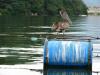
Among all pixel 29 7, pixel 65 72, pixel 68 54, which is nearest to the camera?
pixel 65 72

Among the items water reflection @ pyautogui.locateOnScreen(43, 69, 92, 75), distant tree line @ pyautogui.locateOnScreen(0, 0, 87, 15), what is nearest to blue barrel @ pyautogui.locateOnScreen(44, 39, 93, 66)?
water reflection @ pyautogui.locateOnScreen(43, 69, 92, 75)

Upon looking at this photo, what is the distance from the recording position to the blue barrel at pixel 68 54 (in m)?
19.7

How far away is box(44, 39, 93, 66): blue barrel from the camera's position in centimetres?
1967

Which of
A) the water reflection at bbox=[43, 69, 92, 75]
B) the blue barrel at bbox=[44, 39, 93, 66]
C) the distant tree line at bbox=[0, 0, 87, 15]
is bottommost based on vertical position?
the distant tree line at bbox=[0, 0, 87, 15]

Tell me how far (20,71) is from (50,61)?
150cm

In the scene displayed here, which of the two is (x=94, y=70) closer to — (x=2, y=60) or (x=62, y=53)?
(x=62, y=53)

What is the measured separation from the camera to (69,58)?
64.5 feet

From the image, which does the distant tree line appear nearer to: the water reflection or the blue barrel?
the blue barrel

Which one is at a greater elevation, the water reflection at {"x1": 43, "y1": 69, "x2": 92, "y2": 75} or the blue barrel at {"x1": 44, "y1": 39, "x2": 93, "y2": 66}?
the blue barrel at {"x1": 44, "y1": 39, "x2": 93, "y2": 66}

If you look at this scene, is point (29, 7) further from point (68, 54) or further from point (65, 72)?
point (65, 72)

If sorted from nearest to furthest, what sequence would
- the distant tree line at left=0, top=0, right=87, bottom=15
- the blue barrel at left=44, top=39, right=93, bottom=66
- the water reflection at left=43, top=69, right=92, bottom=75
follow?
the water reflection at left=43, top=69, right=92, bottom=75, the blue barrel at left=44, top=39, right=93, bottom=66, the distant tree line at left=0, top=0, right=87, bottom=15

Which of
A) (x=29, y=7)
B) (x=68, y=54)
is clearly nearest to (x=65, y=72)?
(x=68, y=54)

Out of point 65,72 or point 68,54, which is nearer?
point 65,72

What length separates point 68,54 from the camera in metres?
19.6
